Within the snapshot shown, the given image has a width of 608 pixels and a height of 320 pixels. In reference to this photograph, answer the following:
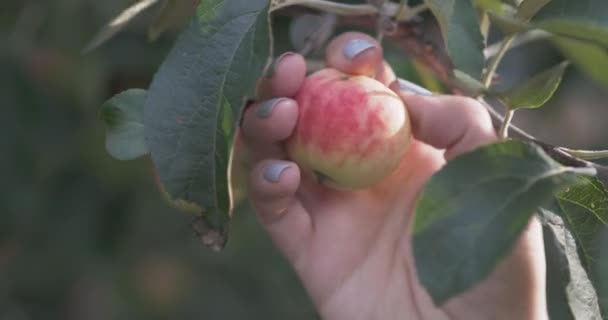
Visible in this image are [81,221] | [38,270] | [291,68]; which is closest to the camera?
[291,68]

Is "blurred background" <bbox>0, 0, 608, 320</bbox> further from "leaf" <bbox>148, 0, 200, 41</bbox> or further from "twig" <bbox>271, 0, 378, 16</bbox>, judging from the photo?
"leaf" <bbox>148, 0, 200, 41</bbox>

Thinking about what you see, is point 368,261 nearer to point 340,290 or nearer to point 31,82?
point 340,290

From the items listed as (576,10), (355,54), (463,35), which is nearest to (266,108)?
(355,54)

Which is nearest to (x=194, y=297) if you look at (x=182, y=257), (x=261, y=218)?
(x=182, y=257)

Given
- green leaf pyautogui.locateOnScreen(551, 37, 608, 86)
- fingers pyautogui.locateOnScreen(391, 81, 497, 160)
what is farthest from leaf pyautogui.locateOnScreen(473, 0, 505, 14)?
green leaf pyautogui.locateOnScreen(551, 37, 608, 86)

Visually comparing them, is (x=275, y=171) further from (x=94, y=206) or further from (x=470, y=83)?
(x=94, y=206)

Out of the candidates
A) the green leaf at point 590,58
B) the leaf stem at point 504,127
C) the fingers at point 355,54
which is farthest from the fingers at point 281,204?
the green leaf at point 590,58
